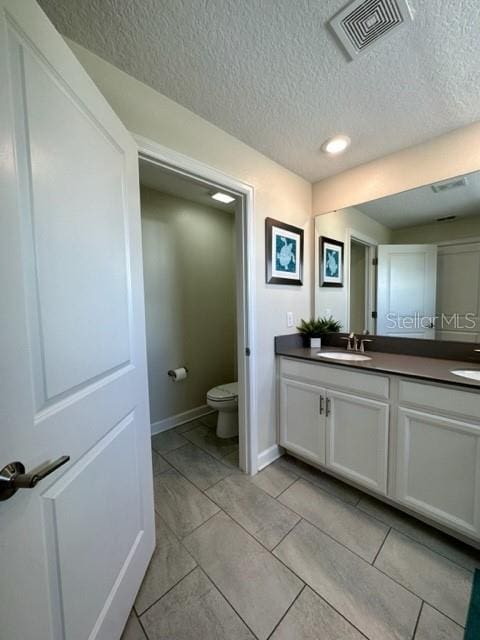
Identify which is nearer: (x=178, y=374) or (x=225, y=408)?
(x=225, y=408)

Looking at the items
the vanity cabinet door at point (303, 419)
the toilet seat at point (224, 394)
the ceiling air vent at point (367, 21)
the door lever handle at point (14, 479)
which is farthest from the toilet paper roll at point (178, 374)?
the ceiling air vent at point (367, 21)

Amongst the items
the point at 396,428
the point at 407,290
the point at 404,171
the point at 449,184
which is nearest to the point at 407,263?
the point at 407,290

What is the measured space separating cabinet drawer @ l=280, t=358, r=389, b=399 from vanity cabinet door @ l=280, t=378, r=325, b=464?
7 cm

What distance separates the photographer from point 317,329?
2.14 m

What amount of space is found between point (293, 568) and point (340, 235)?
2220 mm

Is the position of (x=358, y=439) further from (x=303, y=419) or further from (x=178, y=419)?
(x=178, y=419)

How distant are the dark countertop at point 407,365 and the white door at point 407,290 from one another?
0.67ft

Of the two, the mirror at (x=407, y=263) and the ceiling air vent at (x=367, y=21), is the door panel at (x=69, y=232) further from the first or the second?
the mirror at (x=407, y=263)

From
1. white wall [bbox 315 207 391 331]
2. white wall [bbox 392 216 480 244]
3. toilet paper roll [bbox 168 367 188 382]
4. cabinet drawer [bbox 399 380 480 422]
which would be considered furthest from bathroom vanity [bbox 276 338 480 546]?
toilet paper roll [bbox 168 367 188 382]

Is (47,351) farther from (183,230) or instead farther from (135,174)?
(183,230)

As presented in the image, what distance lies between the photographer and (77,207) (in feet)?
2.44

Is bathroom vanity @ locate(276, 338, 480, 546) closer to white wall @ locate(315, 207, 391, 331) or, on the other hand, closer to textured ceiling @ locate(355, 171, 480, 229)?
white wall @ locate(315, 207, 391, 331)

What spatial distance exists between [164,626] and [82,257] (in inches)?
55.2

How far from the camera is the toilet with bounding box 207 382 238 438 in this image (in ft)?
7.23
